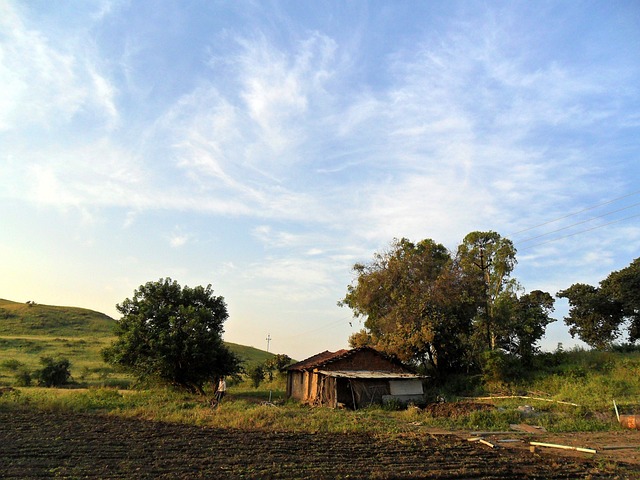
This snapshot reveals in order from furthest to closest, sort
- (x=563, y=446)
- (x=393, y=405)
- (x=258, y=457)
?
(x=393, y=405)
(x=563, y=446)
(x=258, y=457)

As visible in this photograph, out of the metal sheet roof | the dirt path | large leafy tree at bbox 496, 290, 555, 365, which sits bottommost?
the dirt path

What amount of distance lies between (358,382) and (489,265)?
502 inches

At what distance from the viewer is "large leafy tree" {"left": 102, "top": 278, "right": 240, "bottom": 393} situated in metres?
24.5

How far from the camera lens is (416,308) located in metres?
29.8

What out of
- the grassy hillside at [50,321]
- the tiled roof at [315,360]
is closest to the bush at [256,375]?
the tiled roof at [315,360]

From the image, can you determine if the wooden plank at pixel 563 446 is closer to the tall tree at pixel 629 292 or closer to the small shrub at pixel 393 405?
the small shrub at pixel 393 405

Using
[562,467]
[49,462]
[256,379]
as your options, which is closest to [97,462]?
[49,462]

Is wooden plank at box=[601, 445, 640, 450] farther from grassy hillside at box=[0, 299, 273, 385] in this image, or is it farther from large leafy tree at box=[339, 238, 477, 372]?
grassy hillside at box=[0, 299, 273, 385]

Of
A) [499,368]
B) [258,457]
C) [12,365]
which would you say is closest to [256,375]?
[12,365]

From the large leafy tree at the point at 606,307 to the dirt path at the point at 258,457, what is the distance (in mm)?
28492

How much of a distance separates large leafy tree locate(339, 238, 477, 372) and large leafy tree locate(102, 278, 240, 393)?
35.7ft

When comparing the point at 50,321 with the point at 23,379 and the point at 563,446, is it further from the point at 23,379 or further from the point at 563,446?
the point at 563,446

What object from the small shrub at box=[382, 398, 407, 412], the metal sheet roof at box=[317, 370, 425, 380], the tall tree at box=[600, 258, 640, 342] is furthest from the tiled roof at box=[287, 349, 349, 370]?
the tall tree at box=[600, 258, 640, 342]

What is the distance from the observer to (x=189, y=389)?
26.7 meters
